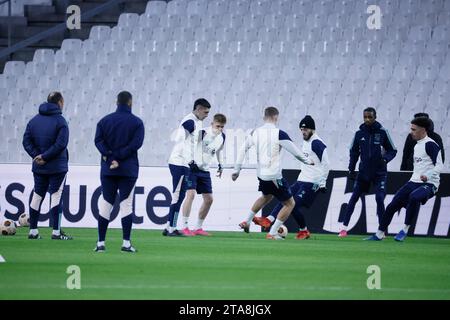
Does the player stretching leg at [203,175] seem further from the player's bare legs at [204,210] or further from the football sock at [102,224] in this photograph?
the football sock at [102,224]

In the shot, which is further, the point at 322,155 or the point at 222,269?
the point at 322,155

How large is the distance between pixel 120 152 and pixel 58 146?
259 cm

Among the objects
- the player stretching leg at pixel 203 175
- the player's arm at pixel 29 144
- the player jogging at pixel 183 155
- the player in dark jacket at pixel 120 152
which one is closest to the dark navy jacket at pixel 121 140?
the player in dark jacket at pixel 120 152

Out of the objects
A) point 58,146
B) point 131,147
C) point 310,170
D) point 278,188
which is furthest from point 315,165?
point 131,147

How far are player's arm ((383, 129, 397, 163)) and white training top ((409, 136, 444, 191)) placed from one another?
1.01m

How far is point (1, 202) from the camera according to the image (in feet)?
68.2

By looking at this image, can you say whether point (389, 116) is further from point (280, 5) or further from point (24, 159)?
point (24, 159)

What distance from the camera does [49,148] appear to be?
636 inches

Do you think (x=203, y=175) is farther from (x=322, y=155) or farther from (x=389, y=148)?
(x=389, y=148)

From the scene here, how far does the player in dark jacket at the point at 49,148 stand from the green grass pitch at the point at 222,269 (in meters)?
0.76

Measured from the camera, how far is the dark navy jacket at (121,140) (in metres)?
13.8

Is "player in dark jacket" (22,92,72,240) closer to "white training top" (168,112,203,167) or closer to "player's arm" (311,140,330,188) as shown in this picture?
"white training top" (168,112,203,167)

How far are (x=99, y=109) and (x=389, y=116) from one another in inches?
262

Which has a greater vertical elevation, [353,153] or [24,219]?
[353,153]
